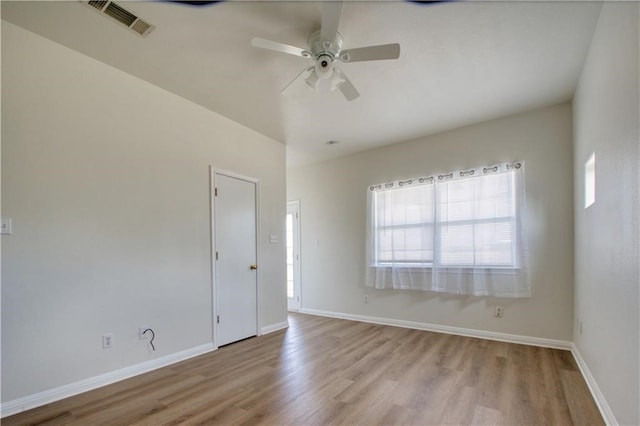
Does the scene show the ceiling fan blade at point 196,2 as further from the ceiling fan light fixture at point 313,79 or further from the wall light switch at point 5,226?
the wall light switch at point 5,226

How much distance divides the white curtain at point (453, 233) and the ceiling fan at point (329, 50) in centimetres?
246

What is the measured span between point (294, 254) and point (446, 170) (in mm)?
3196

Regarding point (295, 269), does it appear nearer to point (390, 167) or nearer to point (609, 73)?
point (390, 167)

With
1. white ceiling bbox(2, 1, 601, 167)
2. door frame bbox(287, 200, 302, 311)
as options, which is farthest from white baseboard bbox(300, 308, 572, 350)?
white ceiling bbox(2, 1, 601, 167)

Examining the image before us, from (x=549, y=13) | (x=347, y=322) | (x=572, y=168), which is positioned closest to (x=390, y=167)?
(x=572, y=168)

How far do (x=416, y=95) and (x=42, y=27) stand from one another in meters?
3.26

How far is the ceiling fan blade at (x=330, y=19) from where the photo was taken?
184 centimetres

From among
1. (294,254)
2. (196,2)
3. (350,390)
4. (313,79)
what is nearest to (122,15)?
(196,2)

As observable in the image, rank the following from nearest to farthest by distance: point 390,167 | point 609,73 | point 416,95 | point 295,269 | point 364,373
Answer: point 609,73, point 364,373, point 416,95, point 390,167, point 295,269

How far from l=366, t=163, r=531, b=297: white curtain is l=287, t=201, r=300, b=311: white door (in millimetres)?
1599

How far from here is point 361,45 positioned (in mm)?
2494

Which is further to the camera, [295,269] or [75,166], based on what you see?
[295,269]

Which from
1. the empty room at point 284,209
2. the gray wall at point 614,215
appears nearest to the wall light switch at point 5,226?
the empty room at point 284,209

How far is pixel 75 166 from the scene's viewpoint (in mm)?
2582
